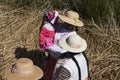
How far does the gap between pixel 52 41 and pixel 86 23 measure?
1699mm

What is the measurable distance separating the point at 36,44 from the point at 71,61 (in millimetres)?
1911

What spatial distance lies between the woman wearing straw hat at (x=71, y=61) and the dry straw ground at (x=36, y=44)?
1.26 meters

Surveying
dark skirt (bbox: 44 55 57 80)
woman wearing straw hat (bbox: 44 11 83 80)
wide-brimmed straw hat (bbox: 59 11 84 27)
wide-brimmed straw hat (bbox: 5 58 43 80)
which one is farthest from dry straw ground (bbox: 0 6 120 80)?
wide-brimmed straw hat (bbox: 5 58 43 80)

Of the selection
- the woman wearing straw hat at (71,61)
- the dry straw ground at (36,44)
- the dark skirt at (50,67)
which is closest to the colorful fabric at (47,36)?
the dark skirt at (50,67)

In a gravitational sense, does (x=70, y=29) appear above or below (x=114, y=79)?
above

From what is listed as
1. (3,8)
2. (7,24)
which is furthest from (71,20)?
(3,8)

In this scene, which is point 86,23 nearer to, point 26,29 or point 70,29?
point 26,29

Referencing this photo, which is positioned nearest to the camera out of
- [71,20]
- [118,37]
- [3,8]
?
[71,20]

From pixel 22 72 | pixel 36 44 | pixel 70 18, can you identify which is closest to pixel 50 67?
pixel 70 18

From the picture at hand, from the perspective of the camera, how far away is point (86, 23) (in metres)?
5.82

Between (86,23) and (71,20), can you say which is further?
(86,23)

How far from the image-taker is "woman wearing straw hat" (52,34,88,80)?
3.66 m

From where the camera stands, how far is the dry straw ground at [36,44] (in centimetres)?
509

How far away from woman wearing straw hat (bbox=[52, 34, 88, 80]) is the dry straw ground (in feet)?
4.13
